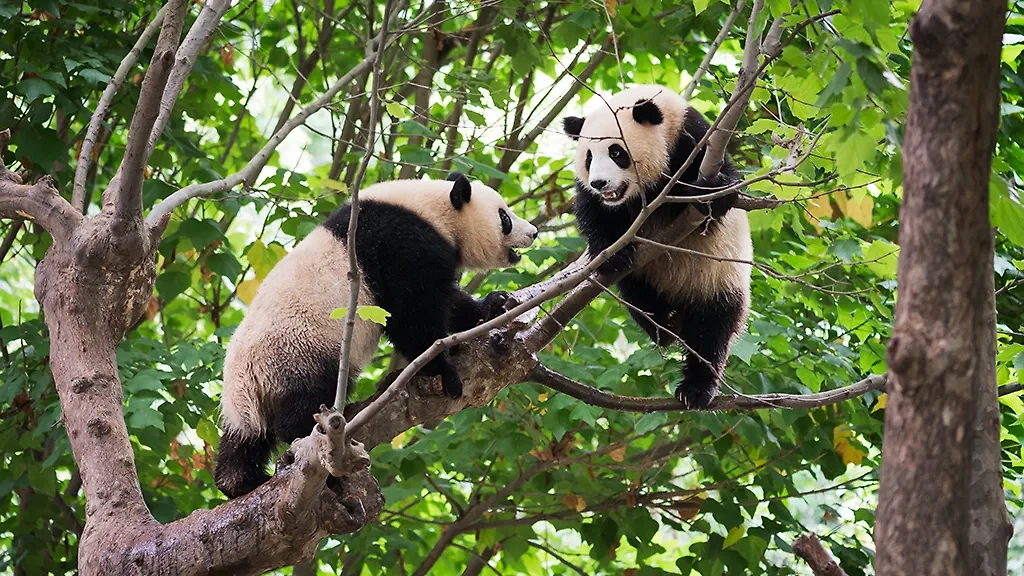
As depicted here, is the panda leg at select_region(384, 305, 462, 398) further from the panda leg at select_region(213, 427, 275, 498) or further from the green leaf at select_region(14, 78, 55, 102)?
the green leaf at select_region(14, 78, 55, 102)

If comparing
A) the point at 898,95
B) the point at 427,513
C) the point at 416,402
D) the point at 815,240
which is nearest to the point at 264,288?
the point at 416,402

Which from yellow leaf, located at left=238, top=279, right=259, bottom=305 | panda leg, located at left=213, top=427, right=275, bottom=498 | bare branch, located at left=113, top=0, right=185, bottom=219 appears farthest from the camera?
yellow leaf, located at left=238, top=279, right=259, bottom=305

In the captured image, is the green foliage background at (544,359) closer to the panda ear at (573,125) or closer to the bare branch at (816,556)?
the panda ear at (573,125)

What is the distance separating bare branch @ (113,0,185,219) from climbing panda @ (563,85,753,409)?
158cm

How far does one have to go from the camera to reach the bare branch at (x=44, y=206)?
362 cm

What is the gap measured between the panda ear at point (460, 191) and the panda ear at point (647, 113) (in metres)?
0.79

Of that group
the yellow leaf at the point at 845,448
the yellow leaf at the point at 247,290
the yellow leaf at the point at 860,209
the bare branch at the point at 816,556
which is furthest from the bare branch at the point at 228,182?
the yellow leaf at the point at 845,448

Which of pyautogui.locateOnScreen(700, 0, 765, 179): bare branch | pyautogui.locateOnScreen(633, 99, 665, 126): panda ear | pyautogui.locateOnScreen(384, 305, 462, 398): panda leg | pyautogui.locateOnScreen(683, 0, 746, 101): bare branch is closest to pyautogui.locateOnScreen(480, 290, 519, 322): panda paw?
pyautogui.locateOnScreen(384, 305, 462, 398): panda leg

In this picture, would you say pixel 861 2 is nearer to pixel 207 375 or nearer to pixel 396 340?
pixel 396 340

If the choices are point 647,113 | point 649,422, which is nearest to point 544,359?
point 649,422

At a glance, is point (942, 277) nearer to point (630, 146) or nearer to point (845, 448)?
point (630, 146)

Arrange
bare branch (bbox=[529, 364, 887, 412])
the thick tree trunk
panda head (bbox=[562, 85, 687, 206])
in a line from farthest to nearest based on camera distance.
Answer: panda head (bbox=[562, 85, 687, 206]) → bare branch (bbox=[529, 364, 887, 412]) → the thick tree trunk

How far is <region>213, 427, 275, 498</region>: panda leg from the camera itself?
11.8 feet

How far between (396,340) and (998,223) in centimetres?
241
